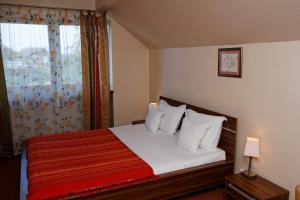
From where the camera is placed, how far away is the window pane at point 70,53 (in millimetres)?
4395

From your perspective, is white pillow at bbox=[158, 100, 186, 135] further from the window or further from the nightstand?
the window

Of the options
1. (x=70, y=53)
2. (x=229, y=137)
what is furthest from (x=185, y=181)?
(x=70, y=53)

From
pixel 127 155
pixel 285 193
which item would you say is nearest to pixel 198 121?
pixel 127 155

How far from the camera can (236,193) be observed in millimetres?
2553

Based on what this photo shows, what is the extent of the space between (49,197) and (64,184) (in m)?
0.16

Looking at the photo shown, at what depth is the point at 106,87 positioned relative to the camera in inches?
187

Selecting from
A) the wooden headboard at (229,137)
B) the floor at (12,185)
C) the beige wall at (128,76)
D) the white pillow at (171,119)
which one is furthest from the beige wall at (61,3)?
the wooden headboard at (229,137)

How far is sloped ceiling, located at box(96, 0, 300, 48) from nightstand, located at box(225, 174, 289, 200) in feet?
4.45

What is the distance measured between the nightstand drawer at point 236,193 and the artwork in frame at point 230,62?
1.15m

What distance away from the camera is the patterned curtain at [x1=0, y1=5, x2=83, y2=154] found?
407cm

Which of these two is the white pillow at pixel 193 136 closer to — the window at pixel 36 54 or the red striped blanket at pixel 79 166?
the red striped blanket at pixel 79 166

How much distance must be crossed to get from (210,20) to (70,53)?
8.59 feet

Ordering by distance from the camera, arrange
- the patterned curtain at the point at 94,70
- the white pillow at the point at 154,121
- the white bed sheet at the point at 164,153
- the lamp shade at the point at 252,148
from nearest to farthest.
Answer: the lamp shade at the point at 252,148, the white bed sheet at the point at 164,153, the white pillow at the point at 154,121, the patterned curtain at the point at 94,70

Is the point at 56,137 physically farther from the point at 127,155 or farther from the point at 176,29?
the point at 176,29
